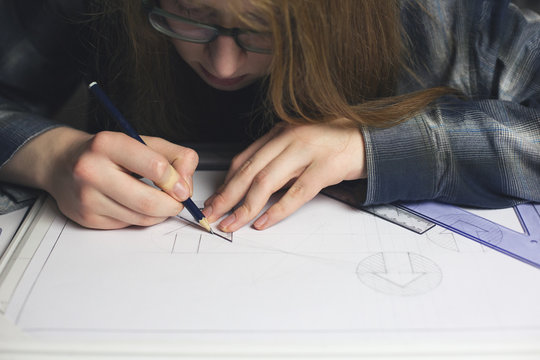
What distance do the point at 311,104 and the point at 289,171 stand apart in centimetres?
11

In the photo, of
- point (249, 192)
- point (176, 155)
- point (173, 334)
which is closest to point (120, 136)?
point (176, 155)

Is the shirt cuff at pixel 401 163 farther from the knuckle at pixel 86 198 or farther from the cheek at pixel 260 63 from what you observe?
the knuckle at pixel 86 198

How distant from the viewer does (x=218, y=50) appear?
2.67 feet

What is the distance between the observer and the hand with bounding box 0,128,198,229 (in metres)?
0.73

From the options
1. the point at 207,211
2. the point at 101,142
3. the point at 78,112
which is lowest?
the point at 78,112

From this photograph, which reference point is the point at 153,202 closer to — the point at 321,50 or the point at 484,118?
the point at 321,50

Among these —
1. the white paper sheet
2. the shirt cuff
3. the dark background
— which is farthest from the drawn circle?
the dark background

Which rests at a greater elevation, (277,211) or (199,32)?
(199,32)

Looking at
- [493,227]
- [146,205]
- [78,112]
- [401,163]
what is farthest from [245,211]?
[78,112]

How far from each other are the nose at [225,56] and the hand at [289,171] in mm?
122

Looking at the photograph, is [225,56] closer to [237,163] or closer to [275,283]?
[237,163]

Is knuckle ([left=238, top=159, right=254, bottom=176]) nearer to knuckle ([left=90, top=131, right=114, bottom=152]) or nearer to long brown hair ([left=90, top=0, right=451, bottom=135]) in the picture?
long brown hair ([left=90, top=0, right=451, bottom=135])

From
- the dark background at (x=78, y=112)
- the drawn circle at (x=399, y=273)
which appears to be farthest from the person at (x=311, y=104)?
the dark background at (x=78, y=112)

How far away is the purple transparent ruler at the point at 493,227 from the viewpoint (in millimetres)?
715
